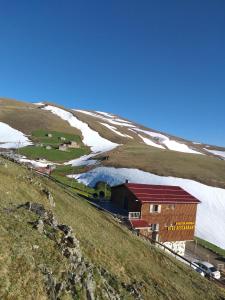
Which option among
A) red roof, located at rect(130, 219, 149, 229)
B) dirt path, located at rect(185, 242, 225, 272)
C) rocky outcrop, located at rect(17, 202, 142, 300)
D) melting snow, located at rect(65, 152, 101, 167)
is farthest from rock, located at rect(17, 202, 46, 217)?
melting snow, located at rect(65, 152, 101, 167)

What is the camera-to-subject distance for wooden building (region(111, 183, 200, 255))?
63781 millimetres

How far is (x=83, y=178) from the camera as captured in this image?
364 ft

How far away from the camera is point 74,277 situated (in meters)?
20.9

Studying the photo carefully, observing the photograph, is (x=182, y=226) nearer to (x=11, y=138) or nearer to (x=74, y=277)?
(x=74, y=277)

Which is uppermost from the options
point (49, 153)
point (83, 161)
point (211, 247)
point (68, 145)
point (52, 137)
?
point (52, 137)

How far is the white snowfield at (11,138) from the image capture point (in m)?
151

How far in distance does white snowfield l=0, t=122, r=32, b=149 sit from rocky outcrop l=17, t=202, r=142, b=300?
124035mm

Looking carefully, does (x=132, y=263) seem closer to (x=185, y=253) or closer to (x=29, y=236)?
(x=29, y=236)

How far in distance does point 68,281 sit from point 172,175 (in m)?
97.1

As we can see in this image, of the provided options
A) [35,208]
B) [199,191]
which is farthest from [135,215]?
[199,191]

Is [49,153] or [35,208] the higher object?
[49,153]

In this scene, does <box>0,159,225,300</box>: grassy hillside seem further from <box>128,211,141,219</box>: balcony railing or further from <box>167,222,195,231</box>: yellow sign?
<box>167,222,195,231</box>: yellow sign

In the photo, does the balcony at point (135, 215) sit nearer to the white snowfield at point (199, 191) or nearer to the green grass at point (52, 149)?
the white snowfield at point (199, 191)

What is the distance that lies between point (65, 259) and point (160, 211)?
45.9 metres
